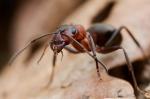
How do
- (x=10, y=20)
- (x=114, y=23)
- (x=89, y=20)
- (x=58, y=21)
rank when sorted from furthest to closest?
(x=10, y=20) → (x=58, y=21) → (x=89, y=20) → (x=114, y=23)

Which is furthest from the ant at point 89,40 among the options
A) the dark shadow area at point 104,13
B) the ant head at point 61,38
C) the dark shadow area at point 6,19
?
the dark shadow area at point 6,19

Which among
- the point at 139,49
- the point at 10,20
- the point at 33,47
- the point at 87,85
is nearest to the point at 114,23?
the point at 139,49

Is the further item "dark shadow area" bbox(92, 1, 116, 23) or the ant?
"dark shadow area" bbox(92, 1, 116, 23)

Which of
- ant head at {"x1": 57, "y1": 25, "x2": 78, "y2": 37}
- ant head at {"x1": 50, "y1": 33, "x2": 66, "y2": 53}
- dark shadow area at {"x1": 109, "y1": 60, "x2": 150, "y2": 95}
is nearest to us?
ant head at {"x1": 50, "y1": 33, "x2": 66, "y2": 53}

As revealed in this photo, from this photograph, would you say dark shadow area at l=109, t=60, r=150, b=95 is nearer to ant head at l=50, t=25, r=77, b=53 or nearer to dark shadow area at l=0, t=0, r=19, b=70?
ant head at l=50, t=25, r=77, b=53

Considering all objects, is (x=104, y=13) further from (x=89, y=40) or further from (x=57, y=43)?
(x=57, y=43)

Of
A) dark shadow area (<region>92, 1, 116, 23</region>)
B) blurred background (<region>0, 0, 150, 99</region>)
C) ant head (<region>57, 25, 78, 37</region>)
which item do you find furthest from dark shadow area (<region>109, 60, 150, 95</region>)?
dark shadow area (<region>92, 1, 116, 23</region>)

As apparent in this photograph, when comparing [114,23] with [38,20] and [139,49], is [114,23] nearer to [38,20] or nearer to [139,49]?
[139,49]

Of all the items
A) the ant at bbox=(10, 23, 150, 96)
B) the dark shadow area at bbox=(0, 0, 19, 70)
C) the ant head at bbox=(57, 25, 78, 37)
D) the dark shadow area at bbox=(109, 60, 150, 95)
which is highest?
the dark shadow area at bbox=(0, 0, 19, 70)
